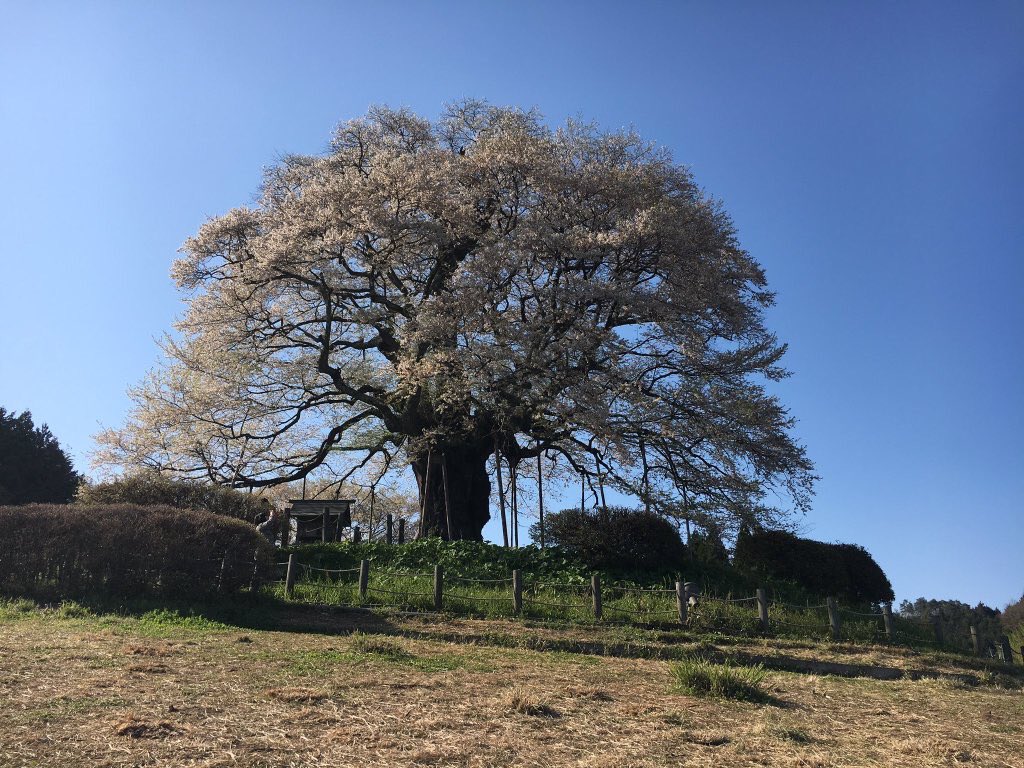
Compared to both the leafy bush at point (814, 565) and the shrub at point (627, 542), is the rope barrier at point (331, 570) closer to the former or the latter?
the shrub at point (627, 542)

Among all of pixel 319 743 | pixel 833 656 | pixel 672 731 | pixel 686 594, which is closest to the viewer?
pixel 319 743

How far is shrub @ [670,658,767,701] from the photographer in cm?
856

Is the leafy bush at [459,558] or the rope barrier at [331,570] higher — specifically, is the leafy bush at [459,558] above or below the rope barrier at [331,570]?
above

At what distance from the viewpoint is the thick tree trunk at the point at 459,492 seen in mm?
21922

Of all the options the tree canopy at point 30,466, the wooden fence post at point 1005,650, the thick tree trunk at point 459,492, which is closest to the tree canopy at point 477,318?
the thick tree trunk at point 459,492

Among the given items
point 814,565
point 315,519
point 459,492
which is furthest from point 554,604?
point 315,519

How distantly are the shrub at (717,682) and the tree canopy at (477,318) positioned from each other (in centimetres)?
884

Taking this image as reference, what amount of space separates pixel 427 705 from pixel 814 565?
13929mm

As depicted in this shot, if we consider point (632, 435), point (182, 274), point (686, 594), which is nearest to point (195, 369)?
point (182, 274)

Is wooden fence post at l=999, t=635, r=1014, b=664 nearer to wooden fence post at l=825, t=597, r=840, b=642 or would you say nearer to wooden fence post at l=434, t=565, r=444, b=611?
wooden fence post at l=825, t=597, r=840, b=642

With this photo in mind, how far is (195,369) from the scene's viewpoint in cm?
2230

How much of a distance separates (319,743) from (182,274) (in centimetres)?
1819

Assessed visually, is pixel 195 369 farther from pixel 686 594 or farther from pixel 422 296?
pixel 686 594

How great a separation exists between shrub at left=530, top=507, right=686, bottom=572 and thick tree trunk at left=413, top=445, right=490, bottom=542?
4617 mm
